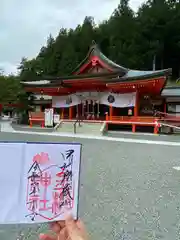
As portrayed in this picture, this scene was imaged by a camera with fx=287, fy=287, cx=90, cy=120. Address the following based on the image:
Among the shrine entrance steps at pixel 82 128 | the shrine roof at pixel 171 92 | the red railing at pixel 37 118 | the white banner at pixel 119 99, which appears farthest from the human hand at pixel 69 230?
the red railing at pixel 37 118

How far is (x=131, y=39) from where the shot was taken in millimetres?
42094

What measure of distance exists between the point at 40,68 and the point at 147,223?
4374 cm

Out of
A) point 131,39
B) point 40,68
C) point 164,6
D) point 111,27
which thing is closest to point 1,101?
point 40,68

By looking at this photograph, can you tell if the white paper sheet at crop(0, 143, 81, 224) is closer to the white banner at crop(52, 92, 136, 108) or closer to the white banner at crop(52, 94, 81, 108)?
the white banner at crop(52, 92, 136, 108)

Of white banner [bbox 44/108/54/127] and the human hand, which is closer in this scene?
the human hand

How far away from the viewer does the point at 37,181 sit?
1.27m

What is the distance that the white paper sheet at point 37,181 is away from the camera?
123cm

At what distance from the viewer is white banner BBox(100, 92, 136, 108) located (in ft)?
63.2

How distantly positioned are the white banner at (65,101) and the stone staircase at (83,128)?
2.80 metres

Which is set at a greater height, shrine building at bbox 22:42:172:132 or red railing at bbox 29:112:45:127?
shrine building at bbox 22:42:172:132

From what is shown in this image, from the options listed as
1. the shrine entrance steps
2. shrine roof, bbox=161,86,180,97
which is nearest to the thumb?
the shrine entrance steps

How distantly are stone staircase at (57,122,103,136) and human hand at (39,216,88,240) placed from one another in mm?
15975

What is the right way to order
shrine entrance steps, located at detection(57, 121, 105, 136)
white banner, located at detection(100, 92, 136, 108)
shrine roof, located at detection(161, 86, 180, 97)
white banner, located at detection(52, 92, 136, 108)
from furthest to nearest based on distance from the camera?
shrine roof, located at detection(161, 86, 180, 97)
white banner, located at detection(52, 92, 136, 108)
white banner, located at detection(100, 92, 136, 108)
shrine entrance steps, located at detection(57, 121, 105, 136)

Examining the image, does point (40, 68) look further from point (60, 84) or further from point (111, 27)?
point (60, 84)
